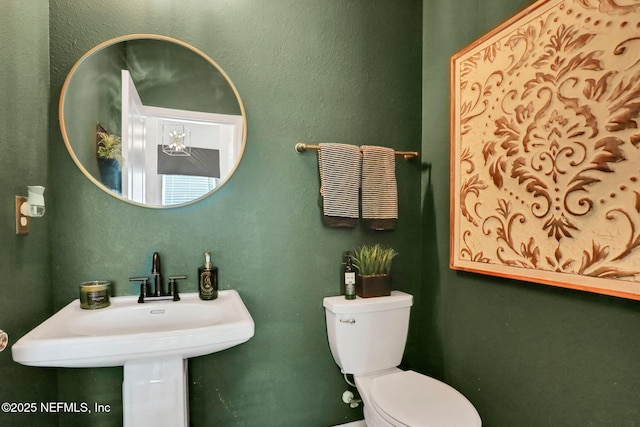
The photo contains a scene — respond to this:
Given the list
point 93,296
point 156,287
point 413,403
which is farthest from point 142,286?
point 413,403

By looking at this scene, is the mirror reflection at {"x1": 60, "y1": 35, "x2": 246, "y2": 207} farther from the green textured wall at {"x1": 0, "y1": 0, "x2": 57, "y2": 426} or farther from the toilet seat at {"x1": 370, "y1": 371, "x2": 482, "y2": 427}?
the toilet seat at {"x1": 370, "y1": 371, "x2": 482, "y2": 427}

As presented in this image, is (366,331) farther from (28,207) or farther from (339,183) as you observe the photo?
(28,207)

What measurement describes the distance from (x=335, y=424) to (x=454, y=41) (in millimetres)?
2018

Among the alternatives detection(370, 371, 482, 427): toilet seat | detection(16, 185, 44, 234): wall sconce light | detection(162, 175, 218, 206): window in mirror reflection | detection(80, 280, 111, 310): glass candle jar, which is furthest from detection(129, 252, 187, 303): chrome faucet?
detection(370, 371, 482, 427): toilet seat

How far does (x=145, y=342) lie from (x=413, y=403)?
0.96 metres

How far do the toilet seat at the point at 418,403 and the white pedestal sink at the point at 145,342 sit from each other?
23.9 inches

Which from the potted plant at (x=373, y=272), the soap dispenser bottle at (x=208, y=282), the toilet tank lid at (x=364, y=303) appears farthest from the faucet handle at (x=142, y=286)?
the potted plant at (x=373, y=272)

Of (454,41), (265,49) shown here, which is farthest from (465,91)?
(265,49)

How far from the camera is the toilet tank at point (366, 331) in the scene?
4.64ft

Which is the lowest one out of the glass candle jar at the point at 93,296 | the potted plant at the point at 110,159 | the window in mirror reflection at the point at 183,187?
the glass candle jar at the point at 93,296

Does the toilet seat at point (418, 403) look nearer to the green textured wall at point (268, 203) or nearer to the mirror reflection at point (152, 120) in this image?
the green textured wall at point (268, 203)

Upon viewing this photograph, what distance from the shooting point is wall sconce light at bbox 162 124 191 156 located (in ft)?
→ 4.28

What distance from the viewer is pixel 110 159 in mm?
1243

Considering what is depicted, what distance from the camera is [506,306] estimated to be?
4.04 ft
